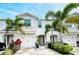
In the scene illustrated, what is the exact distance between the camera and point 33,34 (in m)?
4.49

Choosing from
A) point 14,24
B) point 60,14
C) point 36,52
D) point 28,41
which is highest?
point 60,14

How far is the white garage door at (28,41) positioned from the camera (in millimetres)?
4461

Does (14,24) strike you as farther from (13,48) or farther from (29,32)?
(13,48)

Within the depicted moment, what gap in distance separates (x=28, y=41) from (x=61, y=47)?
0.70 meters

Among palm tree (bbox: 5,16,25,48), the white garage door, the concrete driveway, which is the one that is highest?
palm tree (bbox: 5,16,25,48)

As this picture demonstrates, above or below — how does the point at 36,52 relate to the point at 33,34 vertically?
below

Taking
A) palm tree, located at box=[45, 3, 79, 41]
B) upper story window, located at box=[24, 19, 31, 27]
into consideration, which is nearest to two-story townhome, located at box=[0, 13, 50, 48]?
upper story window, located at box=[24, 19, 31, 27]

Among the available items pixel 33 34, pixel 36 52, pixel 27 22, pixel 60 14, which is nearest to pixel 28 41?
pixel 33 34

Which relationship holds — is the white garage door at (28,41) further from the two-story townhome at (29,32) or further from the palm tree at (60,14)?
the palm tree at (60,14)

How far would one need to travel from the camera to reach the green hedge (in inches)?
173

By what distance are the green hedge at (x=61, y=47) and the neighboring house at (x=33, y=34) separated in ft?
0.28

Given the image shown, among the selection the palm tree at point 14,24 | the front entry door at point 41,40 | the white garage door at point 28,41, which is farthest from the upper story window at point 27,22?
the front entry door at point 41,40

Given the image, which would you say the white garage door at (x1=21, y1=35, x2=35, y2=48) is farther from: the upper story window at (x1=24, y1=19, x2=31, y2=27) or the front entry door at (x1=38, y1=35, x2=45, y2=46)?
the upper story window at (x1=24, y1=19, x2=31, y2=27)

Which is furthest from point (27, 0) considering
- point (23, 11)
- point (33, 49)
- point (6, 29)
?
point (33, 49)
